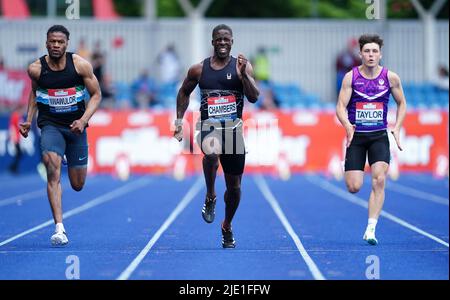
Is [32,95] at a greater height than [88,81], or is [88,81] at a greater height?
[88,81]

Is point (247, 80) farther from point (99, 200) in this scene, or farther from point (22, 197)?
point (22, 197)

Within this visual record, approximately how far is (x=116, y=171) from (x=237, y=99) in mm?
14740

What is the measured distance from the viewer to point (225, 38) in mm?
9727

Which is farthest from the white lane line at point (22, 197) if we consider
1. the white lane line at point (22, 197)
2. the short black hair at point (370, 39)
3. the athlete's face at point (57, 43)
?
the short black hair at point (370, 39)

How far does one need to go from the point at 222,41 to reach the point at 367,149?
91.8 inches

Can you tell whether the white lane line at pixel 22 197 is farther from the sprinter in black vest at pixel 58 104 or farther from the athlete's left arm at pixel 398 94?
the athlete's left arm at pixel 398 94

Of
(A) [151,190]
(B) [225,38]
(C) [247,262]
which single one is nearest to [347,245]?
(C) [247,262]

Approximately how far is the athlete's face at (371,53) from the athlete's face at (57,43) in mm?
2973

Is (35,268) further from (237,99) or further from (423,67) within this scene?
(423,67)

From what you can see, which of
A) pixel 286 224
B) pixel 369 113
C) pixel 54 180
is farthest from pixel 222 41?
pixel 286 224

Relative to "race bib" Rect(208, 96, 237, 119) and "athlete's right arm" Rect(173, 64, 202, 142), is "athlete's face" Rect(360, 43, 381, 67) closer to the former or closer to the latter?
"race bib" Rect(208, 96, 237, 119)

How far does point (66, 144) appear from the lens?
10867 millimetres

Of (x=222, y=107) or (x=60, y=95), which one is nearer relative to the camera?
(x=222, y=107)

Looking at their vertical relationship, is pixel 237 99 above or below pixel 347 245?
above
